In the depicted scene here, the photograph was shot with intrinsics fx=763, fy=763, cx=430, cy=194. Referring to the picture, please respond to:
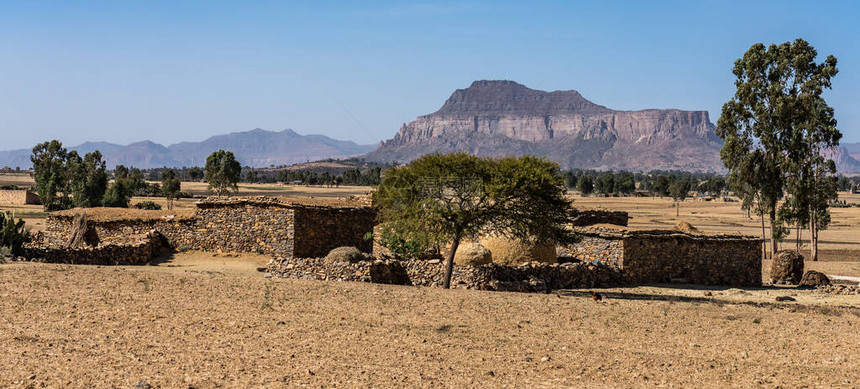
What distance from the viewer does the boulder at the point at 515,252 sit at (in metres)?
28.6

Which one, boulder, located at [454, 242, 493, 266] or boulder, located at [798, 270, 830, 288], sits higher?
boulder, located at [454, 242, 493, 266]

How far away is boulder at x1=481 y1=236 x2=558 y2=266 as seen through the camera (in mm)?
28578

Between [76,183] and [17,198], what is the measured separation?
13233 millimetres

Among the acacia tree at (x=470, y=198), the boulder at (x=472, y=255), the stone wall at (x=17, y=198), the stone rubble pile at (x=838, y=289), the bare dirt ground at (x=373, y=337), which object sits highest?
the acacia tree at (x=470, y=198)

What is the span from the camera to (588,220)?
3438cm

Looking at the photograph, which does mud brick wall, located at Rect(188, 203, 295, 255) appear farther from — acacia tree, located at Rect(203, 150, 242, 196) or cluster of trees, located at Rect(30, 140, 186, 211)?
acacia tree, located at Rect(203, 150, 242, 196)

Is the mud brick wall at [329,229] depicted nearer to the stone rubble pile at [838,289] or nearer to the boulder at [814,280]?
the stone rubble pile at [838,289]

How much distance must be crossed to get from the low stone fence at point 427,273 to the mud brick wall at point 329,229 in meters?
3.50

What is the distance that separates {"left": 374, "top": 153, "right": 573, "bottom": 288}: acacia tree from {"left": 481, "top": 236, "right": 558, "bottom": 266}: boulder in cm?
447

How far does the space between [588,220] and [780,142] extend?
Answer: 13883 millimetres

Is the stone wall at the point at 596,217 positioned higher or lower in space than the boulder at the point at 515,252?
higher

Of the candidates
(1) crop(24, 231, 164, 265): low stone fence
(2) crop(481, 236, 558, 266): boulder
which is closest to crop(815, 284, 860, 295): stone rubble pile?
(2) crop(481, 236, 558, 266): boulder

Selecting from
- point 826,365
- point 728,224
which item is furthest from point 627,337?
point 728,224

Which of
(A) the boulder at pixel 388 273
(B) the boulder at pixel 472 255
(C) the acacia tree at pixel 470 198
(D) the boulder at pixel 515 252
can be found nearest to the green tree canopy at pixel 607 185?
(D) the boulder at pixel 515 252
